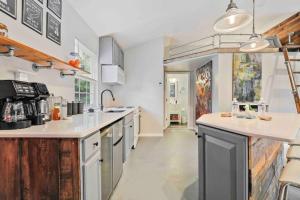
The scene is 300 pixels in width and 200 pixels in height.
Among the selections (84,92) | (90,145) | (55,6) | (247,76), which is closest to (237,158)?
(90,145)

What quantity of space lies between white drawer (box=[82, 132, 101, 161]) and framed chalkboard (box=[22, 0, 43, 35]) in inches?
48.9

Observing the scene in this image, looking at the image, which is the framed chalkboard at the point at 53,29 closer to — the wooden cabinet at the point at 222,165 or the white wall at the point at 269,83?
the wooden cabinet at the point at 222,165

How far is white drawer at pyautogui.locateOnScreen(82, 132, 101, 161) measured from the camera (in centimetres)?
140

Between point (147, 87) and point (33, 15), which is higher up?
point (33, 15)

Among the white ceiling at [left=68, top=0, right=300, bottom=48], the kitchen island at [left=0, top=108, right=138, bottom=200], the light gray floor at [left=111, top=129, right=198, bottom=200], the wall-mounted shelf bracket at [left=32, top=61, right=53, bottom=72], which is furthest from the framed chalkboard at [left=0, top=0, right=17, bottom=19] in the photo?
the light gray floor at [left=111, top=129, right=198, bottom=200]

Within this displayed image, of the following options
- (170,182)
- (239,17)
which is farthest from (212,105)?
(239,17)

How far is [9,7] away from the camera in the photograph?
160 centimetres

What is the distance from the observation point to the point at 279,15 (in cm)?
496

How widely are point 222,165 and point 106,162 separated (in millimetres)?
1141

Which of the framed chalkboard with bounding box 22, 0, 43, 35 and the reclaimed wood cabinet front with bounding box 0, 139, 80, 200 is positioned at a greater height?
the framed chalkboard with bounding box 22, 0, 43, 35

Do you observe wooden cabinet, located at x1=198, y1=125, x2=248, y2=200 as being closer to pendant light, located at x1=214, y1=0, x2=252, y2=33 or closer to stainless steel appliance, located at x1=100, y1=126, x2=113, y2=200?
stainless steel appliance, located at x1=100, y1=126, x2=113, y2=200

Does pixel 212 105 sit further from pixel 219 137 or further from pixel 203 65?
pixel 219 137

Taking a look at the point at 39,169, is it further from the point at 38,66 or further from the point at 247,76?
the point at 247,76

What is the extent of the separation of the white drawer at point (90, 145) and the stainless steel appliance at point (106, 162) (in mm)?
195
